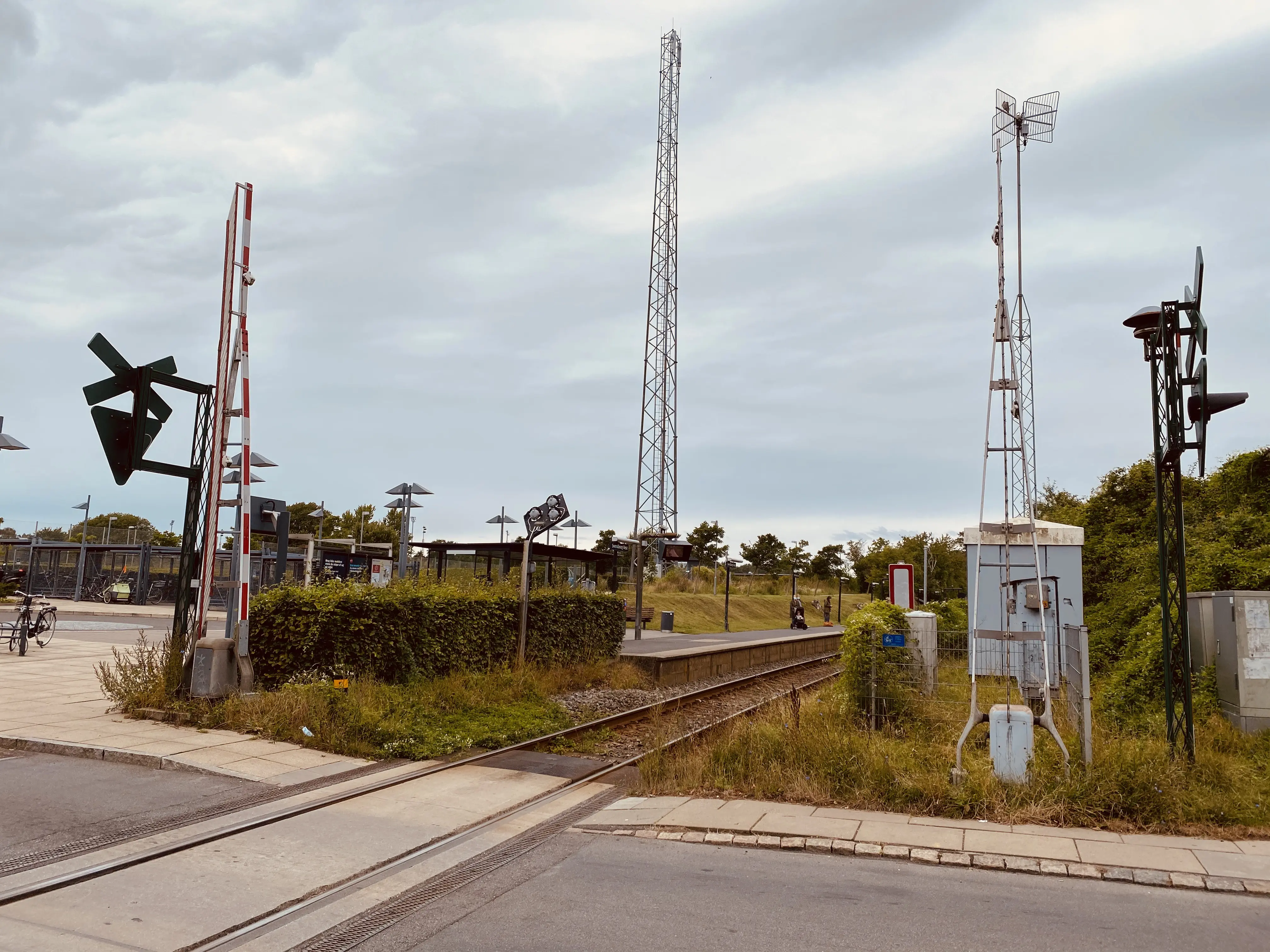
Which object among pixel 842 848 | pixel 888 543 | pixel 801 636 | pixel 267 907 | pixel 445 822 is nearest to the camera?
pixel 267 907

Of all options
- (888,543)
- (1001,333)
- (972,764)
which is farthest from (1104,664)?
(888,543)

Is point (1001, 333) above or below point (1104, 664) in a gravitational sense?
above

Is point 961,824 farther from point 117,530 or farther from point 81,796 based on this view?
point 117,530

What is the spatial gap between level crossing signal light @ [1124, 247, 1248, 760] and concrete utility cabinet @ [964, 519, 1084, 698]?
5005mm

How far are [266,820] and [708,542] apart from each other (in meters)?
64.4

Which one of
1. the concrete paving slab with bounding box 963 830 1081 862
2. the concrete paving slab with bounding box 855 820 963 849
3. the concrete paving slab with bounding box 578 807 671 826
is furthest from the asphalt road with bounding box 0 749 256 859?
the concrete paving slab with bounding box 963 830 1081 862

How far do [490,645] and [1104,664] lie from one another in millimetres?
9959

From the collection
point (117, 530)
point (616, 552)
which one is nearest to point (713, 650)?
point (616, 552)

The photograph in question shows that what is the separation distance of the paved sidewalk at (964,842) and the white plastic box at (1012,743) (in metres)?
0.77

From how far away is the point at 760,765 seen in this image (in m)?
8.62

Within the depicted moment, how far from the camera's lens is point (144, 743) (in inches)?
364

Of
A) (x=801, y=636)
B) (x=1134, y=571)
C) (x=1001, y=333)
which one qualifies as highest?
(x=1001, y=333)

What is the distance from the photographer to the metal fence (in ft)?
29.9

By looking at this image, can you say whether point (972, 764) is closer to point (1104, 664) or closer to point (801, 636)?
point (1104, 664)
